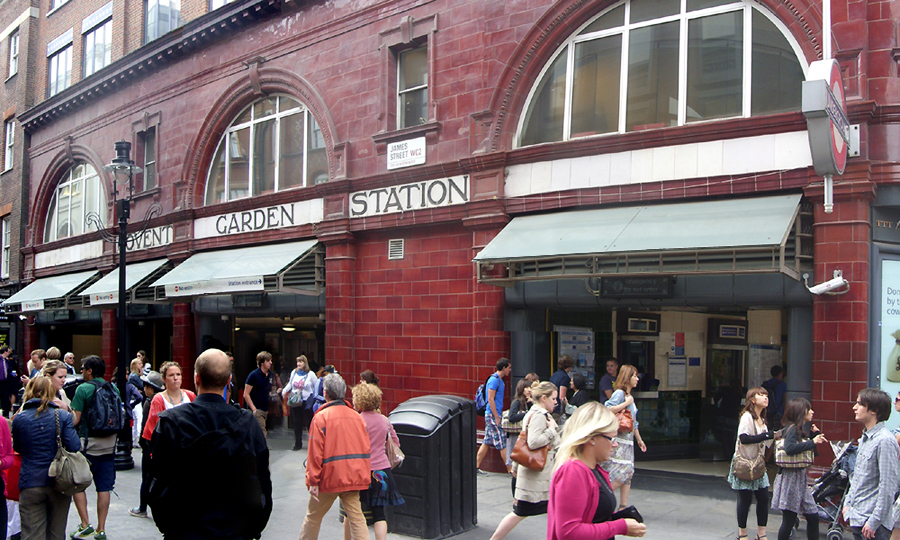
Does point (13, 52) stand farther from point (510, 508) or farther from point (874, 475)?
point (874, 475)

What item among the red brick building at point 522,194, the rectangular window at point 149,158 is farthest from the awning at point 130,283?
the rectangular window at point 149,158

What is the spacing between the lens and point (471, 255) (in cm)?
1261

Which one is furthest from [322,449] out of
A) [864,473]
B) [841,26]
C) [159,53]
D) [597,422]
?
[159,53]

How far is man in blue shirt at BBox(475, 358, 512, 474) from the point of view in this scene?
10.9 meters

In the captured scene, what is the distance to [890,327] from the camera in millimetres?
9383

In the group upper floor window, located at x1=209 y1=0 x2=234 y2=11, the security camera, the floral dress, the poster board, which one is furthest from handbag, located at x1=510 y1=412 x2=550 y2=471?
upper floor window, located at x1=209 y1=0 x2=234 y2=11

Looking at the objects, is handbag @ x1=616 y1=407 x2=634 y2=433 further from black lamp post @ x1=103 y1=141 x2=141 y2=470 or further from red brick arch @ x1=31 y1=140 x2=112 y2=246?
red brick arch @ x1=31 y1=140 x2=112 y2=246

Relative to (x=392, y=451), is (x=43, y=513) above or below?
below

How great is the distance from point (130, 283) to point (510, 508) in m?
12.6

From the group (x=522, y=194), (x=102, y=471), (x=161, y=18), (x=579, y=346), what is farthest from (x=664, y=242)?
(x=161, y=18)

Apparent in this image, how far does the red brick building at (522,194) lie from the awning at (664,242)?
0.15 ft

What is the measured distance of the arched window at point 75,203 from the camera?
2277 cm

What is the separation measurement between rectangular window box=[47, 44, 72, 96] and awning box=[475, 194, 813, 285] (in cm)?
1926

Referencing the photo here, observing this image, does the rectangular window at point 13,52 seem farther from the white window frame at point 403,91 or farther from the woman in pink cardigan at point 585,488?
the woman in pink cardigan at point 585,488
